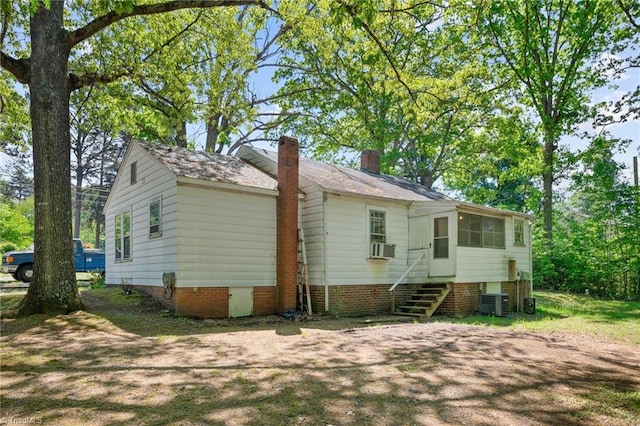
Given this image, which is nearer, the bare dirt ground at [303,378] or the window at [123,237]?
the bare dirt ground at [303,378]

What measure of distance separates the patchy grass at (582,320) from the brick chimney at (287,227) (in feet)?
14.8

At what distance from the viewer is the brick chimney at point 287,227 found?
1158cm

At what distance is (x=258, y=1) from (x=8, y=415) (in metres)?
9.57

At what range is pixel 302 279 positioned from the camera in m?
12.1

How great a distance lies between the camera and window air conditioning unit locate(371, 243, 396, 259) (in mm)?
13258

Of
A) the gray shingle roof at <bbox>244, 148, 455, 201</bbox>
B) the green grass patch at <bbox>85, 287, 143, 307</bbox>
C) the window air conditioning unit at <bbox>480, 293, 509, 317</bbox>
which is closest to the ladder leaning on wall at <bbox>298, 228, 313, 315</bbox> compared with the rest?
the gray shingle roof at <bbox>244, 148, 455, 201</bbox>

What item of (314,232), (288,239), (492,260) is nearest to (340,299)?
(314,232)

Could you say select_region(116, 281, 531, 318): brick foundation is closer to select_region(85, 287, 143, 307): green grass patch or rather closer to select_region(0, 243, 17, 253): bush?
select_region(85, 287, 143, 307): green grass patch

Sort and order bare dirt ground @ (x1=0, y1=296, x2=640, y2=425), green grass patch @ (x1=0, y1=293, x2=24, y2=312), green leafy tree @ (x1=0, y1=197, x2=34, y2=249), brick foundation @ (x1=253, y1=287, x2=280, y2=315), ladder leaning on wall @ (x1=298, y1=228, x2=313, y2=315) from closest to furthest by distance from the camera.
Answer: bare dirt ground @ (x1=0, y1=296, x2=640, y2=425) → green grass patch @ (x1=0, y1=293, x2=24, y2=312) → brick foundation @ (x1=253, y1=287, x2=280, y2=315) → ladder leaning on wall @ (x1=298, y1=228, x2=313, y2=315) → green leafy tree @ (x1=0, y1=197, x2=34, y2=249)

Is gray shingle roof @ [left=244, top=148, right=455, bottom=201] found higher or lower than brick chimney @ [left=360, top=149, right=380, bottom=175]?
lower

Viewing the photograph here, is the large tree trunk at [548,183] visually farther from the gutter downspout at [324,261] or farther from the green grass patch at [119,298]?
the green grass patch at [119,298]

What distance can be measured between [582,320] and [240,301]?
9543 mm

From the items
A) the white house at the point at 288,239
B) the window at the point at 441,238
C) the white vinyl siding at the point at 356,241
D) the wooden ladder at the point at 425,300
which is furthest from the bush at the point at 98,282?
the window at the point at 441,238

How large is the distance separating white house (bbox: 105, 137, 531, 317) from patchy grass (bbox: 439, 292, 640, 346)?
139 centimetres
